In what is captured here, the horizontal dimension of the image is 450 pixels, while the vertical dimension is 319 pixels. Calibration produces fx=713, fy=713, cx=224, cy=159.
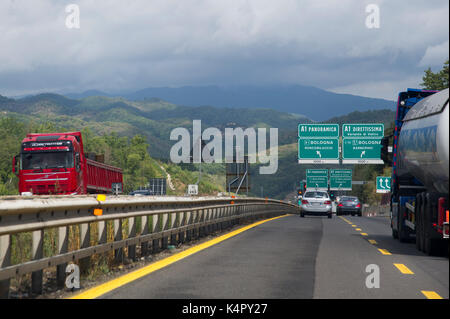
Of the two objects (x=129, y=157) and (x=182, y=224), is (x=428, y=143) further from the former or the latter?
(x=129, y=157)

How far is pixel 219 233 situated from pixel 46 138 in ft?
44.8

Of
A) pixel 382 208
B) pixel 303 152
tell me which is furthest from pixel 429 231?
pixel 382 208

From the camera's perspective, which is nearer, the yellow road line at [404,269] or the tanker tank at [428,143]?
the tanker tank at [428,143]

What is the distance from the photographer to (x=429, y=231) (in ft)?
43.5

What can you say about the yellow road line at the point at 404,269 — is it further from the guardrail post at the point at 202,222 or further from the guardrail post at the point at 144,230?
the guardrail post at the point at 202,222

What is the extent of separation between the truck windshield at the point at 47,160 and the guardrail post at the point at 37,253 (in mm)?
23143

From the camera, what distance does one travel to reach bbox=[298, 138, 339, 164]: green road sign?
53.9 meters

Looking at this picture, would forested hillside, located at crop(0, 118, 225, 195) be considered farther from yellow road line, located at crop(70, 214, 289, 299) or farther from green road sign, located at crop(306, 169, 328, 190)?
yellow road line, located at crop(70, 214, 289, 299)

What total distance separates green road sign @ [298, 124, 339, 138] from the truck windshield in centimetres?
2718

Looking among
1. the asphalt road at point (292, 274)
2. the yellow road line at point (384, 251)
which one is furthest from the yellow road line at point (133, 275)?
the yellow road line at point (384, 251)

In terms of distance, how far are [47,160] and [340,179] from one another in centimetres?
5574

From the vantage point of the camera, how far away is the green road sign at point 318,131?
178 ft
